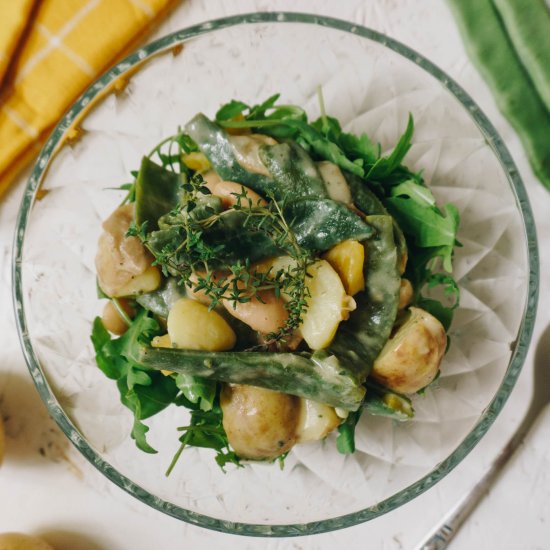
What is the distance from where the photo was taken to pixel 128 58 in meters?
1.60

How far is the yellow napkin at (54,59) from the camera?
177 centimetres

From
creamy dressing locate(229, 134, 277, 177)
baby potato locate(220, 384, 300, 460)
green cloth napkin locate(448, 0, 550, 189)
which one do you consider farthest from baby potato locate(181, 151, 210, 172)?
green cloth napkin locate(448, 0, 550, 189)

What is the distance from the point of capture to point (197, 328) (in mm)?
1260

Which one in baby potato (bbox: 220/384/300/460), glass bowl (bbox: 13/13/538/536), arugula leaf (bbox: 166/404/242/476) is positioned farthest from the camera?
glass bowl (bbox: 13/13/538/536)

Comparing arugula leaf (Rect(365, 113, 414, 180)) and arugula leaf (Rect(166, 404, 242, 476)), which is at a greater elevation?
arugula leaf (Rect(365, 113, 414, 180))

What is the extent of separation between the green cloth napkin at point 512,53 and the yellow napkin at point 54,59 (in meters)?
0.83

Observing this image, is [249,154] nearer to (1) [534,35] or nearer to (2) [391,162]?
(2) [391,162]

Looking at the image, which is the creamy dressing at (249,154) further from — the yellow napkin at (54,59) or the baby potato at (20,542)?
the baby potato at (20,542)

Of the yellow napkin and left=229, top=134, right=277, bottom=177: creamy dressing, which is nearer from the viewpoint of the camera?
left=229, top=134, right=277, bottom=177: creamy dressing

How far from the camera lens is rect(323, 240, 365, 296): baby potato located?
126cm

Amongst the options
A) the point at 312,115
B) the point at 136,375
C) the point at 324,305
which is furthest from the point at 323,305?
the point at 312,115

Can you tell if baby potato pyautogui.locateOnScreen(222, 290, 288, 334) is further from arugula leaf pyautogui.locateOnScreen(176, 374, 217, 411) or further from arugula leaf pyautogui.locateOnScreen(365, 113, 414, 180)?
arugula leaf pyautogui.locateOnScreen(365, 113, 414, 180)

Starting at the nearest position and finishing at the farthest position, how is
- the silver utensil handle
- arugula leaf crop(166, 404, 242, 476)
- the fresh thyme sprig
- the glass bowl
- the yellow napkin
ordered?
the fresh thyme sprig
arugula leaf crop(166, 404, 242, 476)
the glass bowl
the silver utensil handle
the yellow napkin

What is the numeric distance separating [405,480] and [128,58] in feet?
4.06
